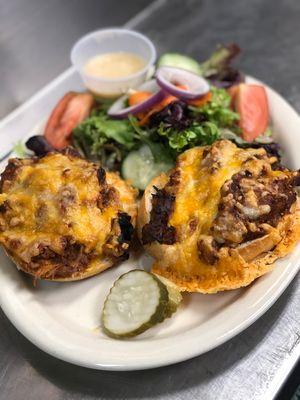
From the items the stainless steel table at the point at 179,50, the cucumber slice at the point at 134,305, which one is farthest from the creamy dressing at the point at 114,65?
the cucumber slice at the point at 134,305

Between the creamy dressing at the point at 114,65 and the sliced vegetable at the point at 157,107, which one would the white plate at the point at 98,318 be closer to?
the sliced vegetable at the point at 157,107

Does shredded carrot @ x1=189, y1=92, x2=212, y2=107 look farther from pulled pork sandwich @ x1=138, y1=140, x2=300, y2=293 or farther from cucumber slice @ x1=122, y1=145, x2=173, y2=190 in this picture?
pulled pork sandwich @ x1=138, y1=140, x2=300, y2=293

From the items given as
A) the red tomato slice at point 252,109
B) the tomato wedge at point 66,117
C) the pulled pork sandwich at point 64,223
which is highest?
the pulled pork sandwich at point 64,223

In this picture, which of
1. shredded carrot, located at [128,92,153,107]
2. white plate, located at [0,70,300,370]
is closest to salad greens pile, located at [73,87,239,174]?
shredded carrot, located at [128,92,153,107]

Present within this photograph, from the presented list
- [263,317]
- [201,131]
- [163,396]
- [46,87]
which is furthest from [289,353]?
[46,87]

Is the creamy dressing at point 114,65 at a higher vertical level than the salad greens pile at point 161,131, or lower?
higher
